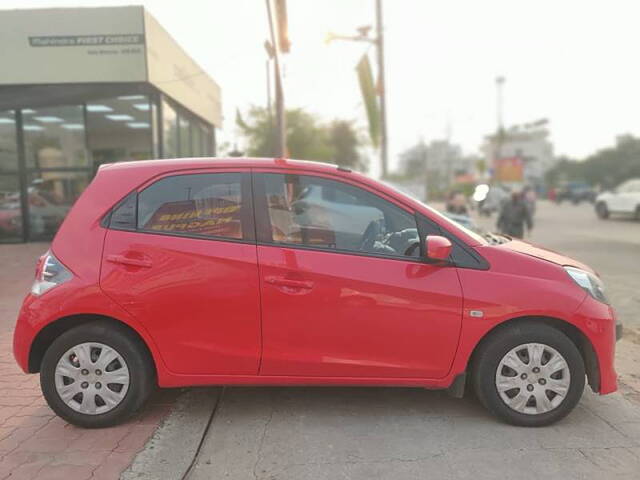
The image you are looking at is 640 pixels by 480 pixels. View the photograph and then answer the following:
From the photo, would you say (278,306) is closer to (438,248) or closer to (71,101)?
(438,248)

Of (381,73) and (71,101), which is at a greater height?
(381,73)

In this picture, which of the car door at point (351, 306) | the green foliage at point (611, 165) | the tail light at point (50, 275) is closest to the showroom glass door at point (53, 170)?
the tail light at point (50, 275)

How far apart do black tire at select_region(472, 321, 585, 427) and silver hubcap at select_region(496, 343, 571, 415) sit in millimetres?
27

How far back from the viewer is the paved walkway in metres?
3.18

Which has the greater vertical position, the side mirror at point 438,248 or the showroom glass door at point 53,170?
the showroom glass door at point 53,170

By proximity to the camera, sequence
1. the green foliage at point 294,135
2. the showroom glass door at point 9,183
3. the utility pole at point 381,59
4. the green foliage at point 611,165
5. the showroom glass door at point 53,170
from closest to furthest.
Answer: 1. the showroom glass door at point 9,183
2. the showroom glass door at point 53,170
3. the utility pole at point 381,59
4. the green foliage at point 294,135
5. the green foliage at point 611,165

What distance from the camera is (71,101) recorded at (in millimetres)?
12828

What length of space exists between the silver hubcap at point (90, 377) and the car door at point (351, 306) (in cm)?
97

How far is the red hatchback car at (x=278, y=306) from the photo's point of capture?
3.53 m

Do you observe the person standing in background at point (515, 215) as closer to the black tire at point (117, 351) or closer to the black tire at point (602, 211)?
the black tire at point (117, 351)

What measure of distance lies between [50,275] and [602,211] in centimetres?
2527

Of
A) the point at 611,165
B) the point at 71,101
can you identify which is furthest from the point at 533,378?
the point at 611,165

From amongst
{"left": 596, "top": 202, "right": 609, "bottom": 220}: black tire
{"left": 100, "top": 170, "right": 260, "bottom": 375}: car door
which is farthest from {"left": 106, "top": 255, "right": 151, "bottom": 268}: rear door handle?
{"left": 596, "top": 202, "right": 609, "bottom": 220}: black tire

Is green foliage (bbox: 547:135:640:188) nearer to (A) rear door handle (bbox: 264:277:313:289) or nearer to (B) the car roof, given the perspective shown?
(B) the car roof
